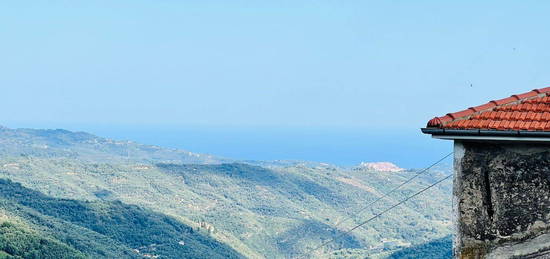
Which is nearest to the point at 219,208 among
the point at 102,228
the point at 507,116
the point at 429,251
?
the point at 102,228

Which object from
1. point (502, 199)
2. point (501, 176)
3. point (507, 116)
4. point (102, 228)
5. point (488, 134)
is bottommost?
point (102, 228)

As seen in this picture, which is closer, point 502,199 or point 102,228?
point 502,199

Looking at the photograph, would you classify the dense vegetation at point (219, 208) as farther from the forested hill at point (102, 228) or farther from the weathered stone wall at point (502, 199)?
the weathered stone wall at point (502, 199)

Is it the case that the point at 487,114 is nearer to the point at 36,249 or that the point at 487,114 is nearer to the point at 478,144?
the point at 478,144

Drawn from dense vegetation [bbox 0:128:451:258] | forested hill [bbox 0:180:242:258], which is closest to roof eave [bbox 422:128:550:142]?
forested hill [bbox 0:180:242:258]

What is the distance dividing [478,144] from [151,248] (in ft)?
244

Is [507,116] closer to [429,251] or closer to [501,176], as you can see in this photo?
[501,176]

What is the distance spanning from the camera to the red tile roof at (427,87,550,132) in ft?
21.5

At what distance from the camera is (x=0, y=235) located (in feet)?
195

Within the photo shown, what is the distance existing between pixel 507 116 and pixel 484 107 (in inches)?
7.5

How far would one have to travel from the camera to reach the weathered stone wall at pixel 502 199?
6660 millimetres

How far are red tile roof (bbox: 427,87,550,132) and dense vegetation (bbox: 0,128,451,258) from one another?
204 ft

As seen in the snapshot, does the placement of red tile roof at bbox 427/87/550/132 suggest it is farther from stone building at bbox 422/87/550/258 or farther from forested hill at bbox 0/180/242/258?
forested hill at bbox 0/180/242/258

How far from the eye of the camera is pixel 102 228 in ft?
267
